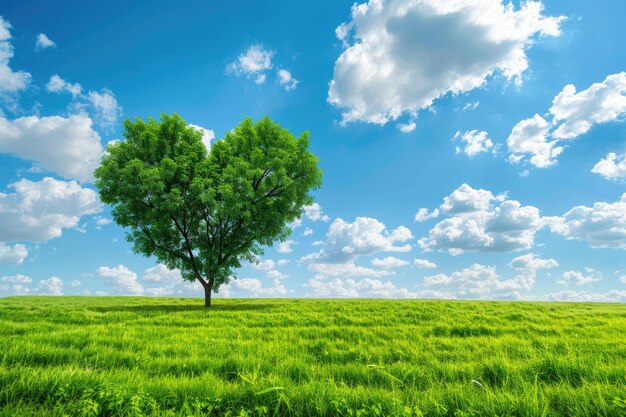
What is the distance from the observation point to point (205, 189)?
26.8 metres

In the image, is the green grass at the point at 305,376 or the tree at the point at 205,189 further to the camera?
the tree at the point at 205,189

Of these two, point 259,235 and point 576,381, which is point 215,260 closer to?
point 259,235

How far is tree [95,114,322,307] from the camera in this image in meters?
26.4

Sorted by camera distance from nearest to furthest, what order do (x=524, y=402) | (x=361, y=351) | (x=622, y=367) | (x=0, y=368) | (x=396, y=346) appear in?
(x=524, y=402) < (x=0, y=368) < (x=622, y=367) < (x=361, y=351) < (x=396, y=346)

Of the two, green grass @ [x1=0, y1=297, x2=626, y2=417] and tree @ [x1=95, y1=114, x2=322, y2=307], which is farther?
tree @ [x1=95, y1=114, x2=322, y2=307]

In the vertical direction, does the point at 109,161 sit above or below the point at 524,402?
above

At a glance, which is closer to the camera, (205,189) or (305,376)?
(305,376)

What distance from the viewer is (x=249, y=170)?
26.3 meters

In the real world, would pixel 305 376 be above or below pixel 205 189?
below

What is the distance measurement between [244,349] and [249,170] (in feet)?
65.1

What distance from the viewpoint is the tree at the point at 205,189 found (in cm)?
2641

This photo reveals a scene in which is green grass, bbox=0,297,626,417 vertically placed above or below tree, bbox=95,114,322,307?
below

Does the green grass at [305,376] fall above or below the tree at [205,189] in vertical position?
below

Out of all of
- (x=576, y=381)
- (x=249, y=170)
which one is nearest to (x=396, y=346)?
(x=576, y=381)
